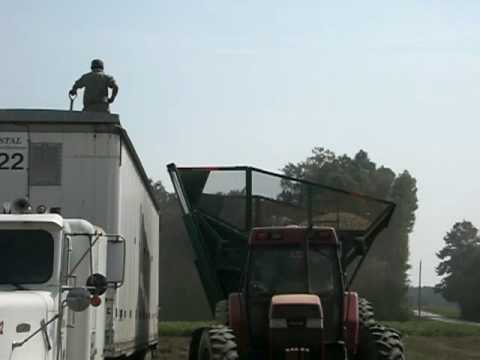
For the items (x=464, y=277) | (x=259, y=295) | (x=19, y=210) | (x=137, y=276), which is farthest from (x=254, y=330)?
(x=464, y=277)

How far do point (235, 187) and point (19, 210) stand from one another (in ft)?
27.3

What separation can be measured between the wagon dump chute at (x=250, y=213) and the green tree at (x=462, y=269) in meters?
82.6

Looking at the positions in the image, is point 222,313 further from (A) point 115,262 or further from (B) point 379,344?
(A) point 115,262

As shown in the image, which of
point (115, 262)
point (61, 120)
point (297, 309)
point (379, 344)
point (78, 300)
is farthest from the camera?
point (379, 344)

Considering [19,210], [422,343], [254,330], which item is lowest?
[422,343]

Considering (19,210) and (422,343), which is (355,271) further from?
(422,343)

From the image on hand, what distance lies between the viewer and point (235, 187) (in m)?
17.9

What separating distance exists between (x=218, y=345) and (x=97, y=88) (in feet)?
14.9

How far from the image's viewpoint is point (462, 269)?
109750 millimetres

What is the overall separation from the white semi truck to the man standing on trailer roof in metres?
1.13

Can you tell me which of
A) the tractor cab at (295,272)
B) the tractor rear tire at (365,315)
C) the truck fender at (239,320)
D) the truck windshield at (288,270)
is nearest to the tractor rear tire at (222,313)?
the truck fender at (239,320)

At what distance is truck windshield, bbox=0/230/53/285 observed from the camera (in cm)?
931

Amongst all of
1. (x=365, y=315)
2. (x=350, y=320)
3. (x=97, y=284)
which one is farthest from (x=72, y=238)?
Answer: (x=365, y=315)

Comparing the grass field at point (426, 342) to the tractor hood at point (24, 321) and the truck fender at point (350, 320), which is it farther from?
the tractor hood at point (24, 321)
